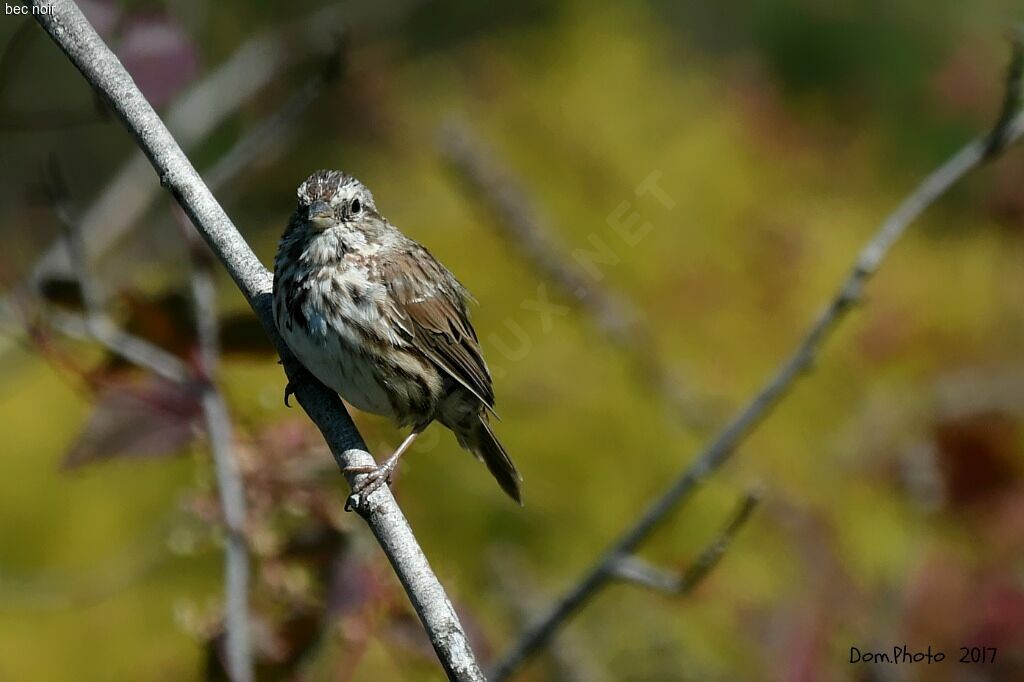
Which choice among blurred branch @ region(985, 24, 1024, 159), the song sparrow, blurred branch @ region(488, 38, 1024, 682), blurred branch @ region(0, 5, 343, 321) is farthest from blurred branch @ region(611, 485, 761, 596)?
blurred branch @ region(0, 5, 343, 321)

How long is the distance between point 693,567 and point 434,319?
42.5 inches

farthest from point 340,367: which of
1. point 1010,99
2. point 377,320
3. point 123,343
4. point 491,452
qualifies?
point 1010,99

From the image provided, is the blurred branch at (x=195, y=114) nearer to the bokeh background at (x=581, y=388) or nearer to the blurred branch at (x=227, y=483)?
the bokeh background at (x=581, y=388)

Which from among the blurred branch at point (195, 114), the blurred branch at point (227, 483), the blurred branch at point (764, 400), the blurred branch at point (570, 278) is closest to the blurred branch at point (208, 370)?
the blurred branch at point (227, 483)

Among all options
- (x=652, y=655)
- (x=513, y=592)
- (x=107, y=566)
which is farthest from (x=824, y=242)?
(x=107, y=566)

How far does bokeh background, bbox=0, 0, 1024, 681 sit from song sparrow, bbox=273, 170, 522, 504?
0.56 ft

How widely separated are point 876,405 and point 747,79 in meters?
2.95

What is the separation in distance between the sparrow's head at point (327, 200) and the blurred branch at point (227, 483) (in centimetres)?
30

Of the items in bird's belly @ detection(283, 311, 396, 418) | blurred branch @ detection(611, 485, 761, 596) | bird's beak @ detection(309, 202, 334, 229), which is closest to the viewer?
blurred branch @ detection(611, 485, 761, 596)

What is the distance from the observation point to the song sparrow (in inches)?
125

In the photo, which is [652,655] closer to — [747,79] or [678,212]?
[678,212]

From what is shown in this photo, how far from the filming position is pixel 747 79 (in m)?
7.42

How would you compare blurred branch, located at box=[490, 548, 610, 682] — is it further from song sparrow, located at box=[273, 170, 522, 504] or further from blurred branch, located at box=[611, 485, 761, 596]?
blurred branch, located at box=[611, 485, 761, 596]

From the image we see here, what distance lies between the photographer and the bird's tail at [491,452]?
3.64 meters
